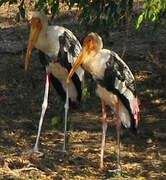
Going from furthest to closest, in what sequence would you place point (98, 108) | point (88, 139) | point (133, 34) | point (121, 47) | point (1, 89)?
point (133, 34), point (121, 47), point (1, 89), point (98, 108), point (88, 139)

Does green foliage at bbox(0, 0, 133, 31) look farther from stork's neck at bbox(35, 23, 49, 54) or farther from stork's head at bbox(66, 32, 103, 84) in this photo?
stork's head at bbox(66, 32, 103, 84)

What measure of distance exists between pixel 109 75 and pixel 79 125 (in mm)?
2087

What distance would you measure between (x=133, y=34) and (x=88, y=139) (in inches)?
197

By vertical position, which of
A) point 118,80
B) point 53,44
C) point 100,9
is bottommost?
point 118,80

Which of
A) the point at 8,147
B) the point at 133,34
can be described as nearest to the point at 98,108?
the point at 8,147

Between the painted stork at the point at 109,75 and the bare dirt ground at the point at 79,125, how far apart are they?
0.45 m

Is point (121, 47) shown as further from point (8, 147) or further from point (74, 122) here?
point (8, 147)

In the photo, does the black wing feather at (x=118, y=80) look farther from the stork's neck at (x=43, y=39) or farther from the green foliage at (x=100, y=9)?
the stork's neck at (x=43, y=39)

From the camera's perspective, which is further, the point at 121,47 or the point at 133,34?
the point at 133,34

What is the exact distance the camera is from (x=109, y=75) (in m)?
6.45

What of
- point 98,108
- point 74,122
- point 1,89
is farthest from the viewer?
point 1,89

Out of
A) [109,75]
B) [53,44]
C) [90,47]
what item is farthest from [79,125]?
[90,47]

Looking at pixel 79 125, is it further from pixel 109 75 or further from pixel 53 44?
pixel 109 75

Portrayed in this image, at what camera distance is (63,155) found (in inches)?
278
